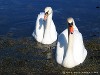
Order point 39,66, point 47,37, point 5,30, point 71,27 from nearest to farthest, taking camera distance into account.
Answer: point 71,27 < point 39,66 < point 47,37 < point 5,30

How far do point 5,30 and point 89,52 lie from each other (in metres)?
5.36

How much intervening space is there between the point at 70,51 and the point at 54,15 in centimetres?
641

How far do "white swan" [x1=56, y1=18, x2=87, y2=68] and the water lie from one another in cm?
273

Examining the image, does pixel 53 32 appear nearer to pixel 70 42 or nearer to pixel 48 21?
pixel 48 21

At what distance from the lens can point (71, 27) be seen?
15.4 metres

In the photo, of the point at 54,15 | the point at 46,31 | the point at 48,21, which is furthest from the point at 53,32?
the point at 54,15

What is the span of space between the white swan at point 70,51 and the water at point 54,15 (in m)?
2.73

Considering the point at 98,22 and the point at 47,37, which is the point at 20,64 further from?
the point at 98,22

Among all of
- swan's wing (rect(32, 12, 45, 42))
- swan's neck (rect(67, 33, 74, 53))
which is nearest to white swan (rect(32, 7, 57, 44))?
swan's wing (rect(32, 12, 45, 42))

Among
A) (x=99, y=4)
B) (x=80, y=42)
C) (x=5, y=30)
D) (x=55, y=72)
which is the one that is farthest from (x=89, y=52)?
(x=99, y=4)

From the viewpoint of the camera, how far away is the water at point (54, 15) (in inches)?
804

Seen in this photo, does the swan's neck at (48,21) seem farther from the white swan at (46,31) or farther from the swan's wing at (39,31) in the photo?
the swan's wing at (39,31)

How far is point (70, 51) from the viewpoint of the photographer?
1630 centimetres

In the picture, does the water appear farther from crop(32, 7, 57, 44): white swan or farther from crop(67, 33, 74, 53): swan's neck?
crop(67, 33, 74, 53): swan's neck
